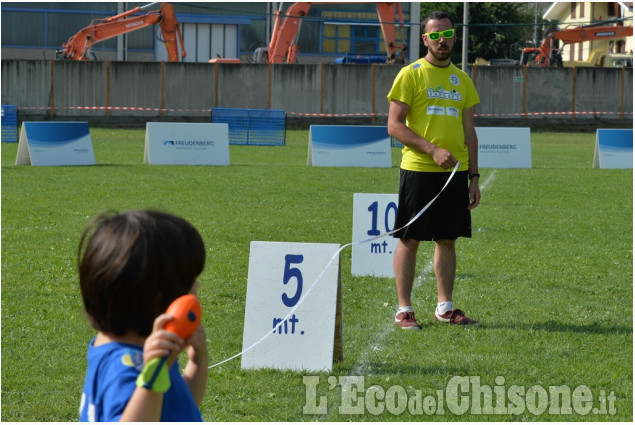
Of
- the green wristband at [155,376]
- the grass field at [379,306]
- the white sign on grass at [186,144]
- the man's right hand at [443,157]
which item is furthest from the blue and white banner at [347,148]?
the green wristband at [155,376]

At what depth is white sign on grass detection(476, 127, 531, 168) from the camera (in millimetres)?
21812

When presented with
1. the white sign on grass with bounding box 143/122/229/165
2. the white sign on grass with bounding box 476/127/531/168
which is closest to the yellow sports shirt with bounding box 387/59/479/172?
the white sign on grass with bounding box 143/122/229/165

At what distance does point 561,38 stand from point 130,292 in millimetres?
46725

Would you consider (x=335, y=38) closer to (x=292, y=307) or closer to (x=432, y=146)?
(x=432, y=146)

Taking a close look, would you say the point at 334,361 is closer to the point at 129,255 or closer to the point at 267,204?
the point at 129,255

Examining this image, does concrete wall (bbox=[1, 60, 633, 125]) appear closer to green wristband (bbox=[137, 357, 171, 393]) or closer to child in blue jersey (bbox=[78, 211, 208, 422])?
child in blue jersey (bbox=[78, 211, 208, 422])

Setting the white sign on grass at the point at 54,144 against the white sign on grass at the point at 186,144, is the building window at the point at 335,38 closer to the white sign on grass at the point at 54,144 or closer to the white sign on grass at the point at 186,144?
the white sign on grass at the point at 186,144

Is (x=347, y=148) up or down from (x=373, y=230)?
down

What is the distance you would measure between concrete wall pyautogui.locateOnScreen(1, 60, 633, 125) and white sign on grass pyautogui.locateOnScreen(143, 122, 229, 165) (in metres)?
15.6

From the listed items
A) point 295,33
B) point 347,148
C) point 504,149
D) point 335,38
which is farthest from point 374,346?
point 335,38

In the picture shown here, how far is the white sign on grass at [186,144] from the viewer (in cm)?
2122

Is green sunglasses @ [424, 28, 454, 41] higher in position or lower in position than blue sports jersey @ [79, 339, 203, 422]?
higher

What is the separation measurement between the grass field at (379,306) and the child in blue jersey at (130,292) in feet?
8.79

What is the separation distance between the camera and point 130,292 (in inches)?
81.9
